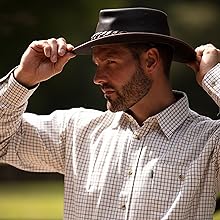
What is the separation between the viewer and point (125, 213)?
2611mm

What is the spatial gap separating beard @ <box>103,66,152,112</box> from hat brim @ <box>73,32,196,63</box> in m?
0.11

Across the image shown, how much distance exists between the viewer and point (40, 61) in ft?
9.18

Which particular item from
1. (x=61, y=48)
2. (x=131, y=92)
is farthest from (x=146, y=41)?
(x=61, y=48)

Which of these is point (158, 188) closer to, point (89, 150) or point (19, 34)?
point (89, 150)

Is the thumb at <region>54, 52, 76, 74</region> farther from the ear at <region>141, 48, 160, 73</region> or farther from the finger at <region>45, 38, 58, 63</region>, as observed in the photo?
the ear at <region>141, 48, 160, 73</region>

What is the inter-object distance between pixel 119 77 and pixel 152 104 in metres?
0.14

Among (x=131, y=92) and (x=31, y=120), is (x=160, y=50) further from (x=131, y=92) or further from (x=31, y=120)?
(x=31, y=120)

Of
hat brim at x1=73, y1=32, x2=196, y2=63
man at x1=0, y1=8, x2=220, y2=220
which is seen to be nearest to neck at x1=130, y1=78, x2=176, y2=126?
man at x1=0, y1=8, x2=220, y2=220

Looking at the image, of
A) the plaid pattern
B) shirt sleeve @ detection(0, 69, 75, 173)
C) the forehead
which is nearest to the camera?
the plaid pattern

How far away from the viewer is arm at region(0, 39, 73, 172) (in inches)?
108

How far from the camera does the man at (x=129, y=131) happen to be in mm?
2586

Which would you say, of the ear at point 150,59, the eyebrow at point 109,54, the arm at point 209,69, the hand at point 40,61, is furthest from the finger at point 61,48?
the arm at point 209,69

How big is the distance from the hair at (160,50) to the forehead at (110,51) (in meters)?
0.02

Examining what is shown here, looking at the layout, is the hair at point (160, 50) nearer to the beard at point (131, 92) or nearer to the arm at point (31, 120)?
the beard at point (131, 92)
